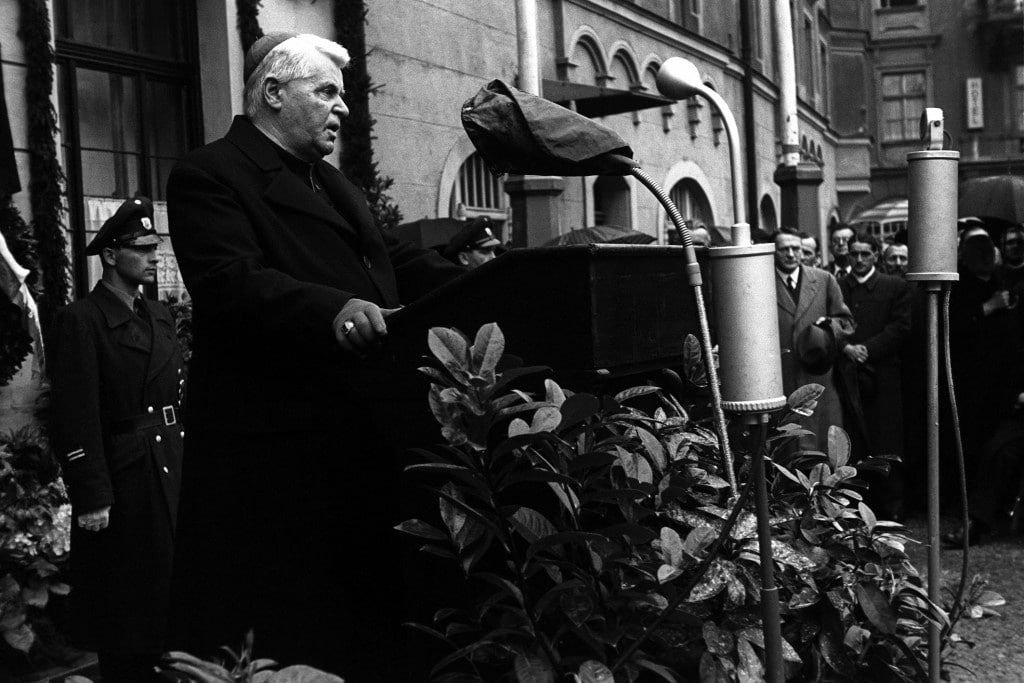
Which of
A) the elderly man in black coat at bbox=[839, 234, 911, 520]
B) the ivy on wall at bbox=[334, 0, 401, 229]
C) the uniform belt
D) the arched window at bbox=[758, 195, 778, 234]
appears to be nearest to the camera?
the uniform belt

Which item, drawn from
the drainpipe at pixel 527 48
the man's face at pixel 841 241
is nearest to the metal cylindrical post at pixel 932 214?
the drainpipe at pixel 527 48

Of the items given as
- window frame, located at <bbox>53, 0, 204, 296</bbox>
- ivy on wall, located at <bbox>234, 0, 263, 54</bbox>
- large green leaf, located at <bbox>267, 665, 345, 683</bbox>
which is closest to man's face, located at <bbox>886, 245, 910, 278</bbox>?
ivy on wall, located at <bbox>234, 0, 263, 54</bbox>

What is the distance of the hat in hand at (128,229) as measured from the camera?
5.43 m

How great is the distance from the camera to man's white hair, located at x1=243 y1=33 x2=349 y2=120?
3510mm

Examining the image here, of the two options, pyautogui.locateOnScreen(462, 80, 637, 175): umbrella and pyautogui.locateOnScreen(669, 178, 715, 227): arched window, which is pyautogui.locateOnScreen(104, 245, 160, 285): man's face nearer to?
pyautogui.locateOnScreen(462, 80, 637, 175): umbrella

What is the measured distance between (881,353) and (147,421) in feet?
19.0

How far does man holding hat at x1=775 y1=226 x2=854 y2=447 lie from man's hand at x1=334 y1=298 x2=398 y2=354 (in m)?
5.77

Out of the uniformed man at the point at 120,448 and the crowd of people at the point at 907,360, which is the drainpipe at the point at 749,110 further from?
the uniformed man at the point at 120,448

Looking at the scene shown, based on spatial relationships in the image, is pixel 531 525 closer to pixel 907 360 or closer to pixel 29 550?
pixel 29 550

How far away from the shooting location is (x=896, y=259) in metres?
11.0

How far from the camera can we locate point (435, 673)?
2.94 m

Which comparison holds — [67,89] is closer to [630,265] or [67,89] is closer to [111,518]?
[111,518]

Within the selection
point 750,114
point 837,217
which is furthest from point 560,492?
point 837,217

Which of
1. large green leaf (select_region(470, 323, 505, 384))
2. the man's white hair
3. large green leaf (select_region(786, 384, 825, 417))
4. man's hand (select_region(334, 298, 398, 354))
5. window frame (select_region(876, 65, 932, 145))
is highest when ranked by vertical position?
window frame (select_region(876, 65, 932, 145))
